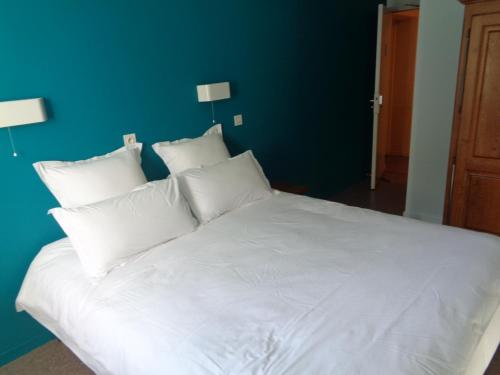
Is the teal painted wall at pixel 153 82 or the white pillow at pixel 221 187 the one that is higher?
the teal painted wall at pixel 153 82

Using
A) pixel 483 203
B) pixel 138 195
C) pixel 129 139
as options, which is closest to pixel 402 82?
pixel 483 203

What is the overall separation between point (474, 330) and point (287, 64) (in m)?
2.80

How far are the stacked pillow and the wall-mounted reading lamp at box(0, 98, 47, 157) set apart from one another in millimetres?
255

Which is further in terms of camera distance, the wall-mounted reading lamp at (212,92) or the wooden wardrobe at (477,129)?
the wall-mounted reading lamp at (212,92)

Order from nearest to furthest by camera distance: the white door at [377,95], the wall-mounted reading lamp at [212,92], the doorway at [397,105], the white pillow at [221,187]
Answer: the white pillow at [221,187] → the wall-mounted reading lamp at [212,92] → the white door at [377,95] → the doorway at [397,105]

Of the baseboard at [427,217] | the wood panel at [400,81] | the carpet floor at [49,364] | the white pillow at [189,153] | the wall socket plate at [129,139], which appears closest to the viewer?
the carpet floor at [49,364]

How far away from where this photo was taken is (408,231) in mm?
2092

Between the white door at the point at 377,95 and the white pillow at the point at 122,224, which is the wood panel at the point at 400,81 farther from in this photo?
the white pillow at the point at 122,224

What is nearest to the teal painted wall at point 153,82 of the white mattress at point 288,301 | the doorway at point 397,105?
the white mattress at point 288,301

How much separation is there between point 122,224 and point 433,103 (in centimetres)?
278

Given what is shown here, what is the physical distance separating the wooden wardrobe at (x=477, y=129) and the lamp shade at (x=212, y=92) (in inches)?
65.8

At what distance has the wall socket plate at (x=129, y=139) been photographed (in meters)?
2.53

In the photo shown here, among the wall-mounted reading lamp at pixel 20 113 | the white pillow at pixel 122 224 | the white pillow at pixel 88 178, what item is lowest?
the white pillow at pixel 122 224

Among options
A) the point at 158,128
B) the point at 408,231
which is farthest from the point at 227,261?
the point at 158,128
